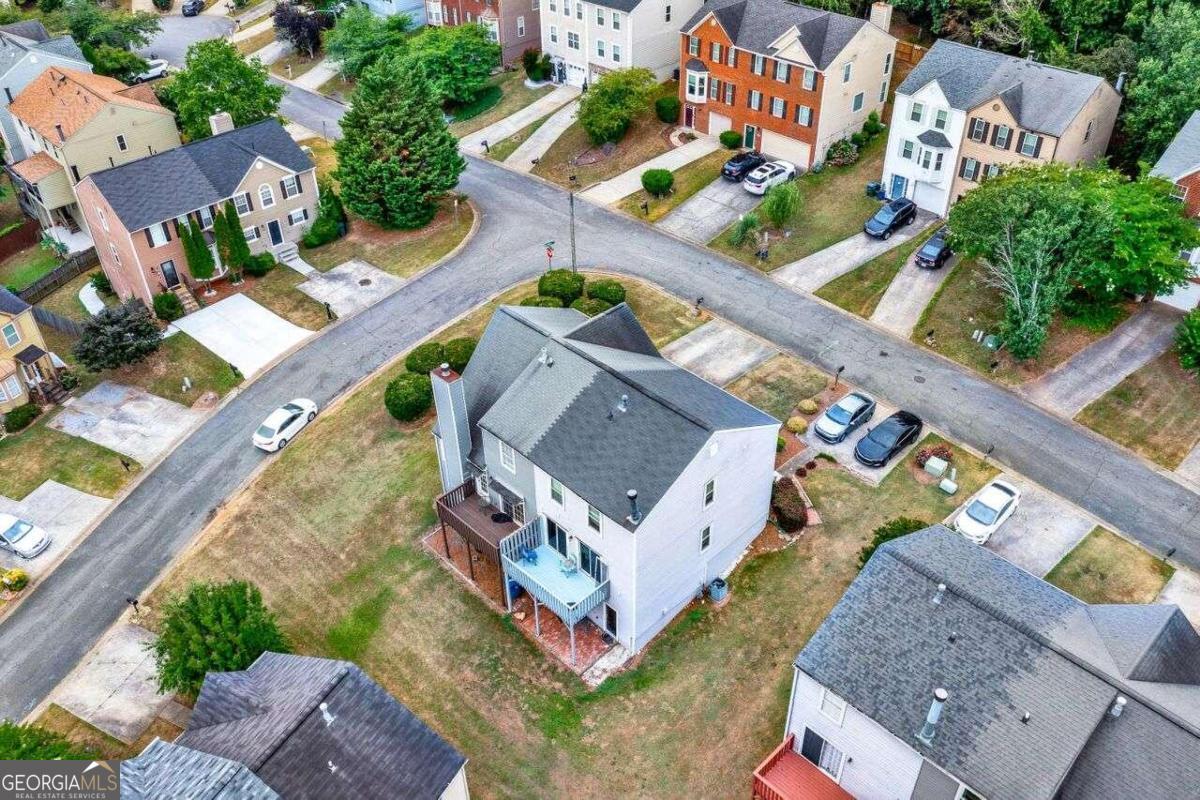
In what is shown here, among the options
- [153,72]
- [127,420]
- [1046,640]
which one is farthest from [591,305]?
[153,72]

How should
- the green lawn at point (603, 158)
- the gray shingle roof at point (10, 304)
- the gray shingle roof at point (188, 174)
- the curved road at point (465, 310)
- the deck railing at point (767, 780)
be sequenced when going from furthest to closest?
the green lawn at point (603, 158)
the gray shingle roof at point (188, 174)
the gray shingle roof at point (10, 304)
the curved road at point (465, 310)
the deck railing at point (767, 780)

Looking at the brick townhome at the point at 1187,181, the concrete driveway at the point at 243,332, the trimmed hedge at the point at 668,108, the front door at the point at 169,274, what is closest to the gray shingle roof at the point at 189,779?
the concrete driveway at the point at 243,332

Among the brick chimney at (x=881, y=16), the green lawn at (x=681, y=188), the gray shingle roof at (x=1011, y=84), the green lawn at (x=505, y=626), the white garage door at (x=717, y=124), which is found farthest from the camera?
the white garage door at (x=717, y=124)

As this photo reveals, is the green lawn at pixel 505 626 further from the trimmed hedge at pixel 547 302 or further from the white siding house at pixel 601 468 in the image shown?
the trimmed hedge at pixel 547 302

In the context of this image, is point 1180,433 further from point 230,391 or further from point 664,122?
point 230,391

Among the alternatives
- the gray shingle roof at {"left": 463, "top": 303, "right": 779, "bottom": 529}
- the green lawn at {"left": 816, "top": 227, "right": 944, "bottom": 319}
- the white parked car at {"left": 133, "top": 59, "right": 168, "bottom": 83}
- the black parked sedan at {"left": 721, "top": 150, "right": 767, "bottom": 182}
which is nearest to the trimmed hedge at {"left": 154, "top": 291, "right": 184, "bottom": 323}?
the gray shingle roof at {"left": 463, "top": 303, "right": 779, "bottom": 529}

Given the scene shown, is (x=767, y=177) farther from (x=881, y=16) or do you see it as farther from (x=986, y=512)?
(x=986, y=512)

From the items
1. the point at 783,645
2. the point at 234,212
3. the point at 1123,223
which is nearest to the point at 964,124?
the point at 1123,223
